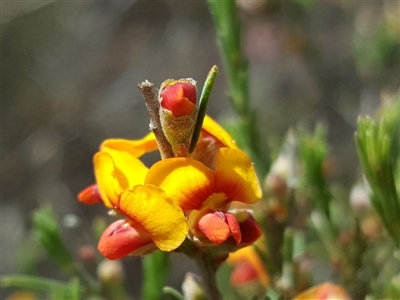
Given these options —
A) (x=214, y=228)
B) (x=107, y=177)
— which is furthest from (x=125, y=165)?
(x=214, y=228)

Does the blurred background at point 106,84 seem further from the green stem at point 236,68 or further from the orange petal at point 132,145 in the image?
the orange petal at point 132,145

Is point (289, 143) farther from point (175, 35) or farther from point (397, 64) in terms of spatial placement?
point (175, 35)

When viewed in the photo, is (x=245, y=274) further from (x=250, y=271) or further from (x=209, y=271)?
(x=209, y=271)

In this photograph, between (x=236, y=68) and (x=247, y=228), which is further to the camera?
(x=236, y=68)

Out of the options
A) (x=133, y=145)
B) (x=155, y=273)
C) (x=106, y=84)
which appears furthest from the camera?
(x=106, y=84)

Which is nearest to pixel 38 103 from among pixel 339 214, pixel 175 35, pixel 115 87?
pixel 115 87

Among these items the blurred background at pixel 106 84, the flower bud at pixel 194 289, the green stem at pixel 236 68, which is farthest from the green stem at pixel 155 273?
the blurred background at pixel 106 84
